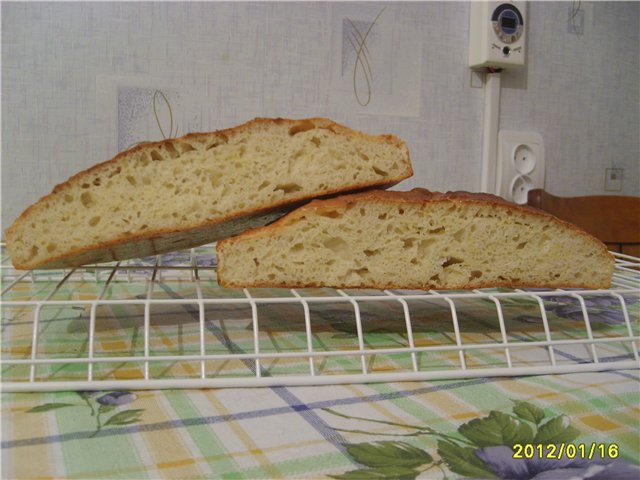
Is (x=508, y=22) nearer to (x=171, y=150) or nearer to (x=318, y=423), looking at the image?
(x=171, y=150)

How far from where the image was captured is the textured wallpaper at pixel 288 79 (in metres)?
1.28

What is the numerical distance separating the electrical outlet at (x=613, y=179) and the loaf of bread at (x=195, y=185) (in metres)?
1.23

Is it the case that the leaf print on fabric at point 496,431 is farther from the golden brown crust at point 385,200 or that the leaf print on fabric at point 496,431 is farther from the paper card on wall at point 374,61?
the paper card on wall at point 374,61

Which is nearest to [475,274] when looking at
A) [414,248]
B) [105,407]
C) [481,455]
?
[414,248]

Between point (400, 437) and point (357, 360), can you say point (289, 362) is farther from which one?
point (400, 437)

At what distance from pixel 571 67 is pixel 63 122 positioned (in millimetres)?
1385

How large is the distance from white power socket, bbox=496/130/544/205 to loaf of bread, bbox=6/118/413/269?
2.87 feet

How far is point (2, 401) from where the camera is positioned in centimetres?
48

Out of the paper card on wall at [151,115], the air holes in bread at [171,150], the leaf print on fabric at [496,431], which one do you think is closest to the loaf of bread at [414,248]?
the air holes in bread at [171,150]

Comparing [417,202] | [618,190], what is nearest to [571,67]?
[618,190]

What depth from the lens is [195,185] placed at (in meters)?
0.69

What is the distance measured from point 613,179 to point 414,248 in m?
1.32

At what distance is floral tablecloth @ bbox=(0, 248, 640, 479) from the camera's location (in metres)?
0.40
